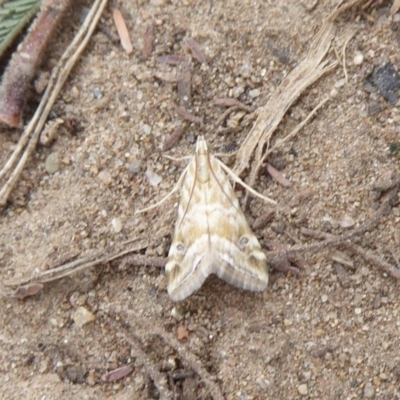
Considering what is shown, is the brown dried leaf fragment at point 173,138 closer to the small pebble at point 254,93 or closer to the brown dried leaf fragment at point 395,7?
the small pebble at point 254,93

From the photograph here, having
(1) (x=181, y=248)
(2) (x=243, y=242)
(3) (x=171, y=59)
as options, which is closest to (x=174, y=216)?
(1) (x=181, y=248)

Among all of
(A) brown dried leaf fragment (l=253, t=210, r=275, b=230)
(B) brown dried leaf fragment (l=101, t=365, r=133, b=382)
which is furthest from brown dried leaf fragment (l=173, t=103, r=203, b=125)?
(B) brown dried leaf fragment (l=101, t=365, r=133, b=382)

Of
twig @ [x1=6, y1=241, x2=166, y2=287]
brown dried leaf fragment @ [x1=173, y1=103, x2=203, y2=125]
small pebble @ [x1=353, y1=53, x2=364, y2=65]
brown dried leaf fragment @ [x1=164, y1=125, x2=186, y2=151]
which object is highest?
small pebble @ [x1=353, y1=53, x2=364, y2=65]

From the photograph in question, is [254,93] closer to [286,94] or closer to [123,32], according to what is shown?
[286,94]

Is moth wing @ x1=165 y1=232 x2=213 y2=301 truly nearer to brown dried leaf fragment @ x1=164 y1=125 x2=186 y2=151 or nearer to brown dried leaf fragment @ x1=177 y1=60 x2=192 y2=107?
brown dried leaf fragment @ x1=164 y1=125 x2=186 y2=151

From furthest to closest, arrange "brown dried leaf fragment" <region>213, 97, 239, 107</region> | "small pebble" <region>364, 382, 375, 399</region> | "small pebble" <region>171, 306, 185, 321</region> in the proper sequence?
"brown dried leaf fragment" <region>213, 97, 239, 107</region>
"small pebble" <region>171, 306, 185, 321</region>
"small pebble" <region>364, 382, 375, 399</region>

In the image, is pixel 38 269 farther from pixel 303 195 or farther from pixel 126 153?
pixel 303 195

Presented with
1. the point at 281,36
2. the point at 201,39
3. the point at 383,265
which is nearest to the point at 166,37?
the point at 201,39
